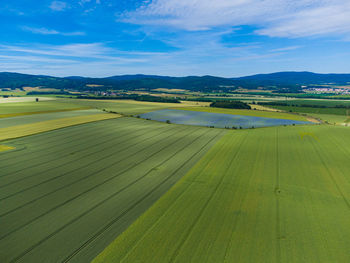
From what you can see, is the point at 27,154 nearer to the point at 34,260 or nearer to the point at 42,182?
the point at 42,182

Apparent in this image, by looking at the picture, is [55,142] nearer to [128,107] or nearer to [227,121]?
[227,121]

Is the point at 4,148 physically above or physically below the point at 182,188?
above

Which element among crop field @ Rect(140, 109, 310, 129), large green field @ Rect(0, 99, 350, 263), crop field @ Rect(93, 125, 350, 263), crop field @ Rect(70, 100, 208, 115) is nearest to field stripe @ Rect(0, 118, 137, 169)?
large green field @ Rect(0, 99, 350, 263)

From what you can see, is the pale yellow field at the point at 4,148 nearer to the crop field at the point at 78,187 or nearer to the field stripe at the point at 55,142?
the crop field at the point at 78,187

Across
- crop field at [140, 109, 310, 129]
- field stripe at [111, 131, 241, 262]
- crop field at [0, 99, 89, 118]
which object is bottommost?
crop field at [140, 109, 310, 129]

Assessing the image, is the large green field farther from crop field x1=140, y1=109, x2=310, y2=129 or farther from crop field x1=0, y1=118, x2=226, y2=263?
crop field x1=140, y1=109, x2=310, y2=129

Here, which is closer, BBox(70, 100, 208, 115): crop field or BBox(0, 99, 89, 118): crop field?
BBox(0, 99, 89, 118): crop field

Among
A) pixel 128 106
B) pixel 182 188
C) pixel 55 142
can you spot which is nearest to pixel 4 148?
pixel 55 142
